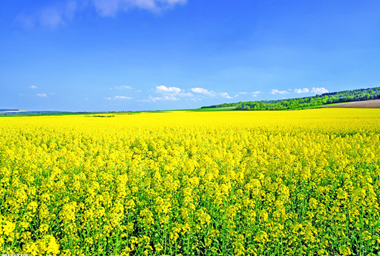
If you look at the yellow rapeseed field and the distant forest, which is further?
the distant forest

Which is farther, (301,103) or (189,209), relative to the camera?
(301,103)

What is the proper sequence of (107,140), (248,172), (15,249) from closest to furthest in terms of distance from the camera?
(15,249) → (248,172) → (107,140)

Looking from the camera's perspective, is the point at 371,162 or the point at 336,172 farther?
the point at 371,162

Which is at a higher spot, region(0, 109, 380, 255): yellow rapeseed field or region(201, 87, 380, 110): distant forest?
region(201, 87, 380, 110): distant forest

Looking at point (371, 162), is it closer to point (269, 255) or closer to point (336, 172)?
point (336, 172)

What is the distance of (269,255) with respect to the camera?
4379mm

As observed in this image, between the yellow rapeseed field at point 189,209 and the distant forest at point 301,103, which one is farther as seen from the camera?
the distant forest at point 301,103

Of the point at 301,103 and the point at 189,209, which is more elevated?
the point at 301,103

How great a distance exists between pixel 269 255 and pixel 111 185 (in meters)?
5.16

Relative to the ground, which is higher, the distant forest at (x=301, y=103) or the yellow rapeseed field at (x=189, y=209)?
the distant forest at (x=301, y=103)

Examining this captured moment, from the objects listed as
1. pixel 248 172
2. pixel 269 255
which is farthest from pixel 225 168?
pixel 269 255

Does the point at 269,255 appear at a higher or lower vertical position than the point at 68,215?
lower

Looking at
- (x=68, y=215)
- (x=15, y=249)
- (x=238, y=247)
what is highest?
(x=68, y=215)

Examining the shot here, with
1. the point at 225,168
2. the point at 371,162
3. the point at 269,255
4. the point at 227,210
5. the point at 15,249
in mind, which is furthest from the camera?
the point at 371,162
